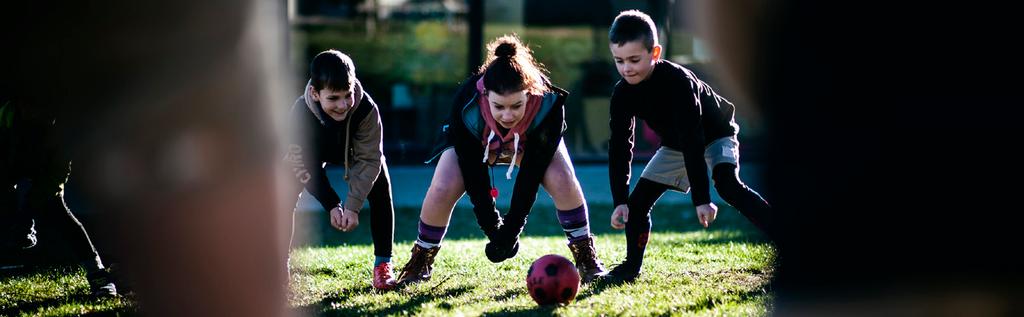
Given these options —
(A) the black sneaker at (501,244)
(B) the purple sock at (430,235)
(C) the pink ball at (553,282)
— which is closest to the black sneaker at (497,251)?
(A) the black sneaker at (501,244)

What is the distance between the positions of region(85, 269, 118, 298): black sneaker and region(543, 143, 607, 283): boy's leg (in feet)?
6.46

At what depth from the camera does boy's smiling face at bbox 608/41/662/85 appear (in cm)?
412

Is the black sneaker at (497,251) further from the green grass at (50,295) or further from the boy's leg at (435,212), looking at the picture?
the green grass at (50,295)

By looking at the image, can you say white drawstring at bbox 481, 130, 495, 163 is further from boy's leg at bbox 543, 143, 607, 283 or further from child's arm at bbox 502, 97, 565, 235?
boy's leg at bbox 543, 143, 607, 283

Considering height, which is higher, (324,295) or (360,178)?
(360,178)

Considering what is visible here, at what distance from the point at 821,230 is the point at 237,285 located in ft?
3.69

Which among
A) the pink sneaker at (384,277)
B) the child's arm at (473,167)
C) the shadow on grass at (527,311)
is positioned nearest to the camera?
the shadow on grass at (527,311)

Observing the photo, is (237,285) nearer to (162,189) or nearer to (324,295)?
(162,189)

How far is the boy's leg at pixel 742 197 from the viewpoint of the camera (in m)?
4.05

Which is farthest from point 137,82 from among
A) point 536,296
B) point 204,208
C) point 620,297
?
point 620,297

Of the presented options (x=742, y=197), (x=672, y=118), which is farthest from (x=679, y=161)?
(x=742, y=197)

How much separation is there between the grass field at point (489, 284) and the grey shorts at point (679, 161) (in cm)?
45

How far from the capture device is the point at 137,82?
187cm

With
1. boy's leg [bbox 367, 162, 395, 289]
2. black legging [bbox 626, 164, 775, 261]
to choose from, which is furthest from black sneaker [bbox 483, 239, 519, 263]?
black legging [bbox 626, 164, 775, 261]
